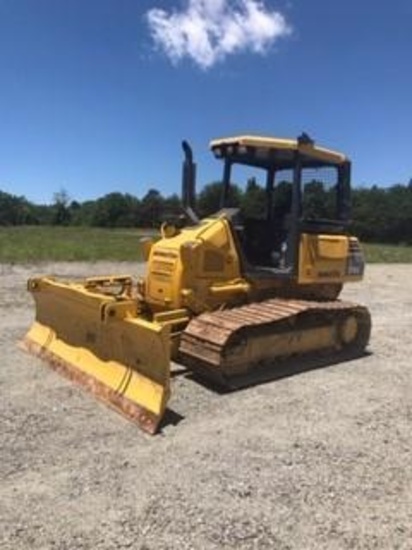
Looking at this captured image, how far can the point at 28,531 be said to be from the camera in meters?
4.42

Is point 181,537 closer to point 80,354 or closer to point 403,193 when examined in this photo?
point 80,354

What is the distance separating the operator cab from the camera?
909 cm

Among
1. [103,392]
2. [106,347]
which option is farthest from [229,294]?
[103,392]

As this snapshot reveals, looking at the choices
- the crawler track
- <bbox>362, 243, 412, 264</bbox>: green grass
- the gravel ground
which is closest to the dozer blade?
the gravel ground

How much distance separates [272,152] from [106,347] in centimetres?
333

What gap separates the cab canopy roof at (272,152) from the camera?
8.98 metres

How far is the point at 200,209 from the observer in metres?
10.2

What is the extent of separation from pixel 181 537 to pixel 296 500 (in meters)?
0.95

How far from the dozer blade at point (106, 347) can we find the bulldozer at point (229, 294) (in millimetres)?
15

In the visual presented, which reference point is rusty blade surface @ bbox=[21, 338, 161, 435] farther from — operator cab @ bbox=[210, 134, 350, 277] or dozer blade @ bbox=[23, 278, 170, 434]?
operator cab @ bbox=[210, 134, 350, 277]

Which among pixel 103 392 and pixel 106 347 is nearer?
pixel 103 392

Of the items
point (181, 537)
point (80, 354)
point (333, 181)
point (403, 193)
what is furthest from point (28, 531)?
point (403, 193)

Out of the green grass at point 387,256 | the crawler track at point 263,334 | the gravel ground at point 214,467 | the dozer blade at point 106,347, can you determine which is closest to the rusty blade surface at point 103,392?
the dozer blade at point 106,347

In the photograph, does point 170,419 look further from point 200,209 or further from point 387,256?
point 387,256
